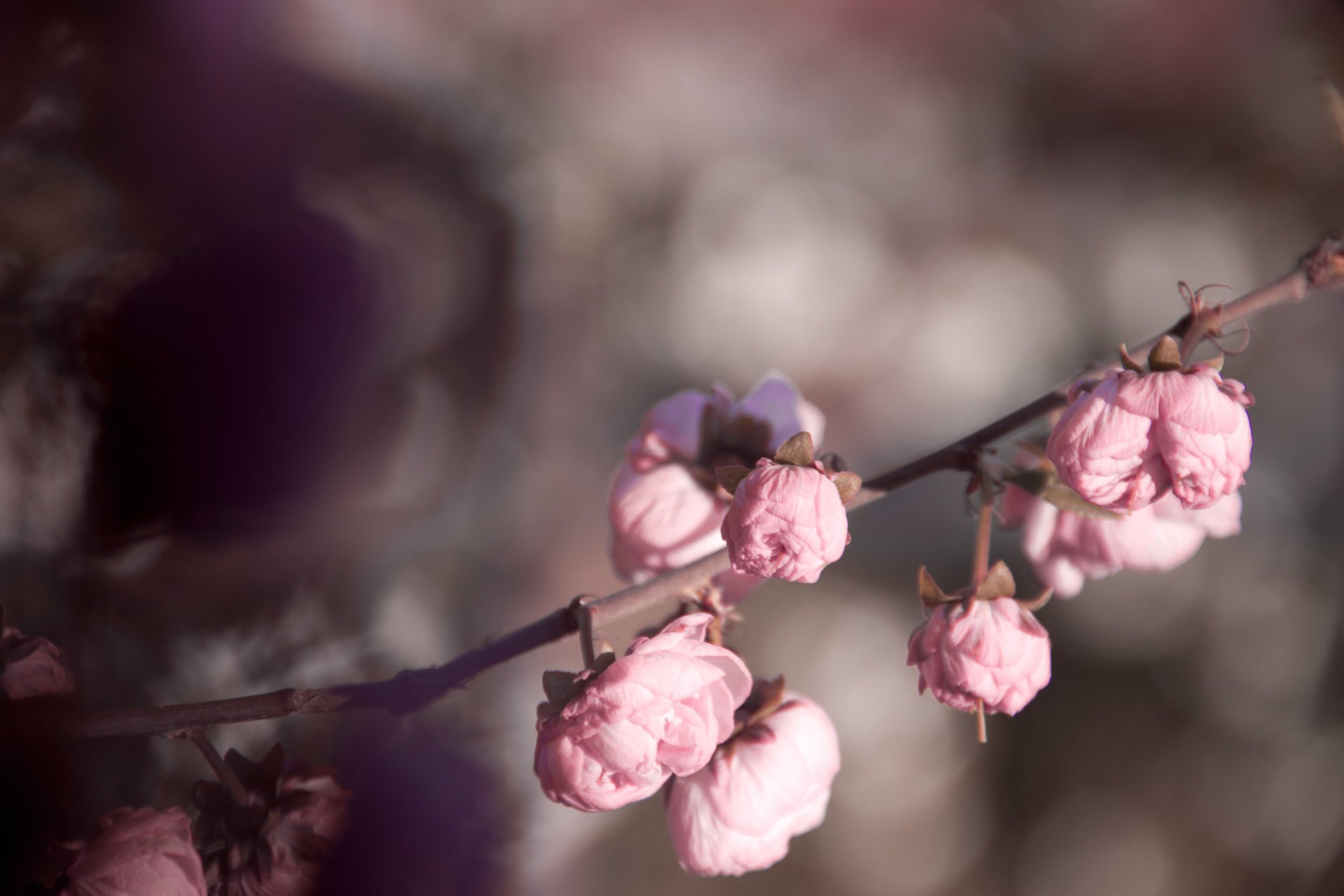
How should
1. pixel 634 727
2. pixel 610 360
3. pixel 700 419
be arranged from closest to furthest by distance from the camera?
1. pixel 634 727
2. pixel 700 419
3. pixel 610 360

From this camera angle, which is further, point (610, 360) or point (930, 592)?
point (610, 360)

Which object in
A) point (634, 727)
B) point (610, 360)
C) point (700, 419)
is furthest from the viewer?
point (610, 360)

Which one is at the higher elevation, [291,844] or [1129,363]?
[1129,363]

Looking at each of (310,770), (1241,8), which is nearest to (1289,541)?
(1241,8)

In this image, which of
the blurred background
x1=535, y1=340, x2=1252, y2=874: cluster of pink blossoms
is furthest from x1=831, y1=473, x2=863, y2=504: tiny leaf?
the blurred background

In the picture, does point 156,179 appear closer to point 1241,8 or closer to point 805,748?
point 805,748

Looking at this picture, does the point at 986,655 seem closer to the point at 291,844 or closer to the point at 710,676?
the point at 710,676

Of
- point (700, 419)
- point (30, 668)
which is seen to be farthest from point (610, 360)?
point (30, 668)
